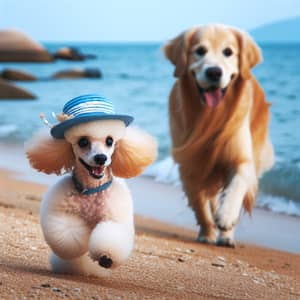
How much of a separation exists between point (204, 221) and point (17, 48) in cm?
1564

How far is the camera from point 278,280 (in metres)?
3.54

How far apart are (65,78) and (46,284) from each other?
49.8 ft

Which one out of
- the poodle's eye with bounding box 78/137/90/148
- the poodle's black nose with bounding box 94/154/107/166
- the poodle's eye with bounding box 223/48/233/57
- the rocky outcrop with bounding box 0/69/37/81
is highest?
the poodle's eye with bounding box 223/48/233/57

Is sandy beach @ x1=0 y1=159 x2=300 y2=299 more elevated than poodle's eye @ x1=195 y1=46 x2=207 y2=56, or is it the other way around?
poodle's eye @ x1=195 y1=46 x2=207 y2=56

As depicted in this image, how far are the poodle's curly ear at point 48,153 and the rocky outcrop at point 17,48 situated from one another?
16850 millimetres

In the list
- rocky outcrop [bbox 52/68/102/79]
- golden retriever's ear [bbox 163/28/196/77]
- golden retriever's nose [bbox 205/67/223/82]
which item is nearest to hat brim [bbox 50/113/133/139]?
golden retriever's nose [bbox 205/67/223/82]

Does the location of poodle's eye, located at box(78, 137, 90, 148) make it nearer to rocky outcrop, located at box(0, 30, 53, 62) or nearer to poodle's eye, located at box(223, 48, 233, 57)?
poodle's eye, located at box(223, 48, 233, 57)

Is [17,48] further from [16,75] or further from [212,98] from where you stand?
[212,98]

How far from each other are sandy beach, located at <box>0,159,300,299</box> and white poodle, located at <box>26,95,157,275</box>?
0.36 feet

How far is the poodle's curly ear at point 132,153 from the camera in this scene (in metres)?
2.77

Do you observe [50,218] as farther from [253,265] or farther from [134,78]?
[134,78]

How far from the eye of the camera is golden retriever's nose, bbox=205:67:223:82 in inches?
167

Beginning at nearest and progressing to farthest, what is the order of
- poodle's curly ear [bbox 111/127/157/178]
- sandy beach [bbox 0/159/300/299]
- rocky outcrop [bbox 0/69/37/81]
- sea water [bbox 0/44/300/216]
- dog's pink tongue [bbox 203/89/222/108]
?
sandy beach [bbox 0/159/300/299], poodle's curly ear [bbox 111/127/157/178], dog's pink tongue [bbox 203/89/222/108], sea water [bbox 0/44/300/216], rocky outcrop [bbox 0/69/37/81]

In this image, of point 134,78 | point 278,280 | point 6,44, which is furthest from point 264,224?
point 6,44
